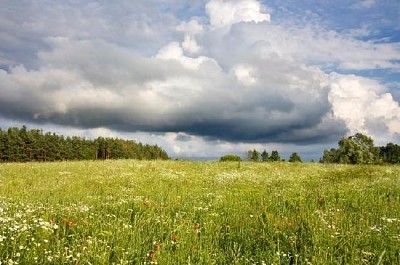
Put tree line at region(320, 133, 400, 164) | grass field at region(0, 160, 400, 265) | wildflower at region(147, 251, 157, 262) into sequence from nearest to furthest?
wildflower at region(147, 251, 157, 262), grass field at region(0, 160, 400, 265), tree line at region(320, 133, 400, 164)

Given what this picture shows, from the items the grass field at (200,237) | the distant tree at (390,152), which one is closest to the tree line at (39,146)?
the grass field at (200,237)

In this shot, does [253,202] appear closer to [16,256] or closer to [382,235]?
[382,235]

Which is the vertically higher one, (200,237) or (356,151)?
(356,151)

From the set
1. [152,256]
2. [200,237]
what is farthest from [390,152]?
[152,256]

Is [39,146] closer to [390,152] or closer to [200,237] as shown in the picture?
[200,237]

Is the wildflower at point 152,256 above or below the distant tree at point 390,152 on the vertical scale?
below

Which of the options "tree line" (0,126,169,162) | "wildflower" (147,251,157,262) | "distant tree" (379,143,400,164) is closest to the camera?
"wildflower" (147,251,157,262)

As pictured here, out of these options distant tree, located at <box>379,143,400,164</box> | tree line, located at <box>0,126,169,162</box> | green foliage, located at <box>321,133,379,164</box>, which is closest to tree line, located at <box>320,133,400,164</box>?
green foliage, located at <box>321,133,379,164</box>

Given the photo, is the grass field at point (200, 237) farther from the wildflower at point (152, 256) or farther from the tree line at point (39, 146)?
the tree line at point (39, 146)

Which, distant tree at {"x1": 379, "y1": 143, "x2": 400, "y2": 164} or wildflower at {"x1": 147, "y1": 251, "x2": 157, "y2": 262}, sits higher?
distant tree at {"x1": 379, "y1": 143, "x2": 400, "y2": 164}

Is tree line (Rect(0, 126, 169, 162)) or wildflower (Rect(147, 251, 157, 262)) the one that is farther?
tree line (Rect(0, 126, 169, 162))

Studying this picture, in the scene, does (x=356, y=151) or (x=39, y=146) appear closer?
(x=356, y=151)

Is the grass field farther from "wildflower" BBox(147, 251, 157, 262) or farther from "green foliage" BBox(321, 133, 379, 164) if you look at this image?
"green foliage" BBox(321, 133, 379, 164)

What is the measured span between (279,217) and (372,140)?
10920cm
